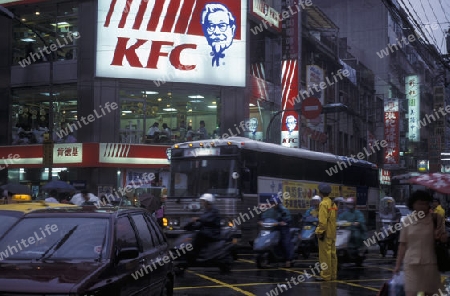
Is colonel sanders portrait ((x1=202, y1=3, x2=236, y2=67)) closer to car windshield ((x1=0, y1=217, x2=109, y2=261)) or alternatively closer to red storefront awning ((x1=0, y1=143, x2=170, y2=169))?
red storefront awning ((x1=0, y1=143, x2=170, y2=169))

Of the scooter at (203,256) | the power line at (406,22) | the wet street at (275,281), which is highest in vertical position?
the power line at (406,22)

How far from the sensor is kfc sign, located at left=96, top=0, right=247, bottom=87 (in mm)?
32281

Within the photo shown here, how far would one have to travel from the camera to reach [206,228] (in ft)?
47.0

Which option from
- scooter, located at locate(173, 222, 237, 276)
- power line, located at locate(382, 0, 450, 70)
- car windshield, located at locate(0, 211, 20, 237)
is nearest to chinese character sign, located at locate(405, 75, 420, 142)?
power line, located at locate(382, 0, 450, 70)

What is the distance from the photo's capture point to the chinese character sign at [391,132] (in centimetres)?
5222

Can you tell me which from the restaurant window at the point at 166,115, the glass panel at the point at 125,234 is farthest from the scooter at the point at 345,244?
the restaurant window at the point at 166,115

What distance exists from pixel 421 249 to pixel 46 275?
4035 mm

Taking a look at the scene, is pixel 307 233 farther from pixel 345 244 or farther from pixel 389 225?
pixel 389 225

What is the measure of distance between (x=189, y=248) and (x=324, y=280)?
303cm

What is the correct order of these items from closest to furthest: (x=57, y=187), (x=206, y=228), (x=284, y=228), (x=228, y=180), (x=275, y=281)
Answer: (x=275, y=281)
(x=206, y=228)
(x=284, y=228)
(x=228, y=180)
(x=57, y=187)

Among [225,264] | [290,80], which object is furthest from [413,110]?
[225,264]

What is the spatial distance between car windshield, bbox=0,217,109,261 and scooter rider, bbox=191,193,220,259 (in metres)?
6.79

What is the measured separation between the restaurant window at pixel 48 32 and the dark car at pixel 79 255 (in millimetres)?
25660

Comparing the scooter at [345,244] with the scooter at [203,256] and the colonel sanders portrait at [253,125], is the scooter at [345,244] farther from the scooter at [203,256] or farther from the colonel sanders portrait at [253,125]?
the colonel sanders portrait at [253,125]
